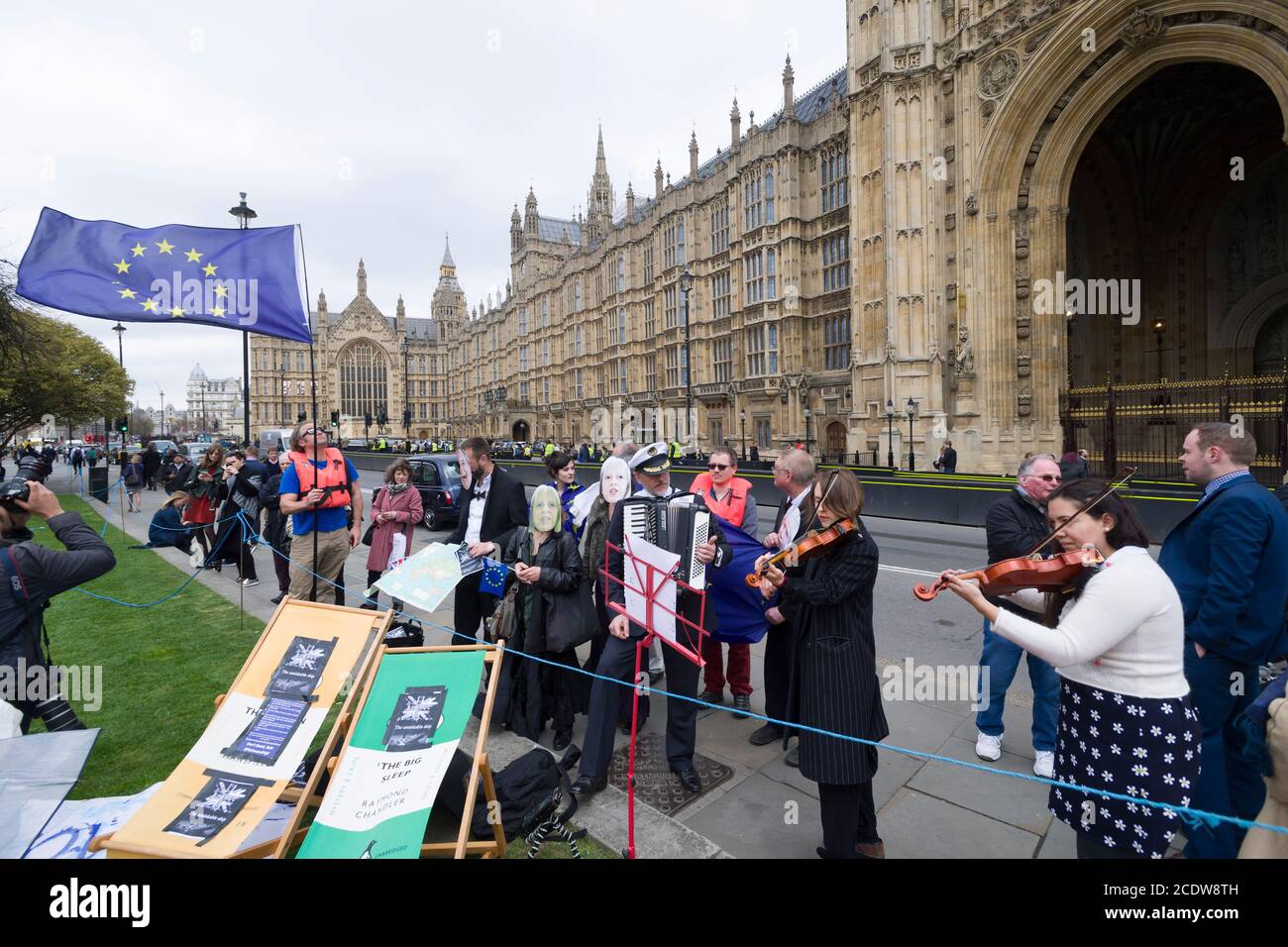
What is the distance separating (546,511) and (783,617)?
190 cm

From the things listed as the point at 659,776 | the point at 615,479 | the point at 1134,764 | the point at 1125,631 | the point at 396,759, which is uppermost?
the point at 615,479

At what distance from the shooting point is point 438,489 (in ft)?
49.1

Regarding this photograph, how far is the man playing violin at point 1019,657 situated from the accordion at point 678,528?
1.90 metres

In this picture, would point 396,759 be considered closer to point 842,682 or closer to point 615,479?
point 842,682

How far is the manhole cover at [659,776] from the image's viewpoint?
3588 millimetres

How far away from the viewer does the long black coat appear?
2.80m

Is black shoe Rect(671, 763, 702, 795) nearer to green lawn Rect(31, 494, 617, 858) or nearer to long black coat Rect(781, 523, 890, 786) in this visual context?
green lawn Rect(31, 494, 617, 858)

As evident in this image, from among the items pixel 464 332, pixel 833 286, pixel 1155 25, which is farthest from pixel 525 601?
pixel 464 332

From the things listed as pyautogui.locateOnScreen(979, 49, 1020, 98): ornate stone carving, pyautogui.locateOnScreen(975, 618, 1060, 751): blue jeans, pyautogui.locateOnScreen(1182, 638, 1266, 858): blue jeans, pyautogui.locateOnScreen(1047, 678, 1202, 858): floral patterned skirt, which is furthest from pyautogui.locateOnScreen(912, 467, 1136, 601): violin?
pyautogui.locateOnScreen(979, 49, 1020, 98): ornate stone carving

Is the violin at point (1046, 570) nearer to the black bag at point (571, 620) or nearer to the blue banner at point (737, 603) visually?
the blue banner at point (737, 603)

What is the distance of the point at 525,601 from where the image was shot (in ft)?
14.8

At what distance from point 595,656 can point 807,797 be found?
82.1 inches

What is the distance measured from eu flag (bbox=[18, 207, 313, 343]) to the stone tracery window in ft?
293

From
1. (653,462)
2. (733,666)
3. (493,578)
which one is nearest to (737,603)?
(733,666)
